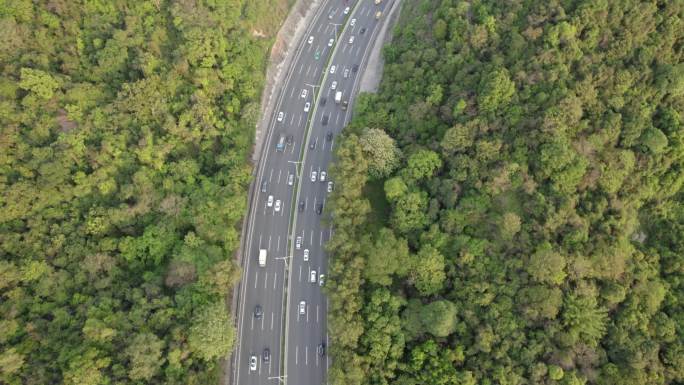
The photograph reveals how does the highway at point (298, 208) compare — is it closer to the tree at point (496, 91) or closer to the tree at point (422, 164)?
the tree at point (422, 164)

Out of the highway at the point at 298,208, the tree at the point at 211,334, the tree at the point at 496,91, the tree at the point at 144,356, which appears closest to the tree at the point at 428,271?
the highway at the point at 298,208

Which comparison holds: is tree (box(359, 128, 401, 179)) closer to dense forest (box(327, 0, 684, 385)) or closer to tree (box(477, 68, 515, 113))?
dense forest (box(327, 0, 684, 385))

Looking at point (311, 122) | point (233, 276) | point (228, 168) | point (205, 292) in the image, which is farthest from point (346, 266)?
point (311, 122)

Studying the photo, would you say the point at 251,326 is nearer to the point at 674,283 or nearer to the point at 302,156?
the point at 302,156

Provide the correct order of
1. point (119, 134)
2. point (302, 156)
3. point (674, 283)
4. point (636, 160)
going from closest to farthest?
point (674, 283)
point (636, 160)
point (119, 134)
point (302, 156)

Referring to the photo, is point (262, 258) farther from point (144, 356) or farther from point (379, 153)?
point (379, 153)

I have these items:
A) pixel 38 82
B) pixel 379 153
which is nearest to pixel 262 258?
pixel 379 153
